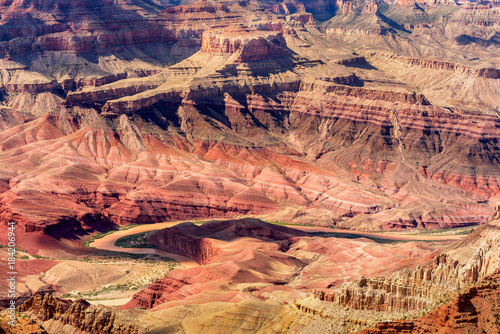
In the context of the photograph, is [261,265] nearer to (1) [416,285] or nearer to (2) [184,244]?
(2) [184,244]

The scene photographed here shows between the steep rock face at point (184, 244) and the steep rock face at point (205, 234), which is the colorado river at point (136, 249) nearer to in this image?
the steep rock face at point (184, 244)

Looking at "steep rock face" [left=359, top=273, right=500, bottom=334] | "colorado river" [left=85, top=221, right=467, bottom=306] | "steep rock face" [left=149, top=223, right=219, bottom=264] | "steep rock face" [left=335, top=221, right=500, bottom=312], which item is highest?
"steep rock face" [left=359, top=273, right=500, bottom=334]

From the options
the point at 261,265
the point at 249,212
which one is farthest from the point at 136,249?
the point at 249,212

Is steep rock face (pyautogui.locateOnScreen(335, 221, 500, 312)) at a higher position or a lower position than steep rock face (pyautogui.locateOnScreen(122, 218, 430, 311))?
higher

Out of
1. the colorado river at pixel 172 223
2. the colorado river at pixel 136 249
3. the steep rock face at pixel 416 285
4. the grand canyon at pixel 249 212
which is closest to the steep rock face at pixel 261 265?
the grand canyon at pixel 249 212

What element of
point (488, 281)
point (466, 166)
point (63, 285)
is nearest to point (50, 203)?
point (63, 285)

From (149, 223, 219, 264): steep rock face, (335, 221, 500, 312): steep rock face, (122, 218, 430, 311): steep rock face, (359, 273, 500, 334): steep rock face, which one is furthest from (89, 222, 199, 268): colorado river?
(359, 273, 500, 334): steep rock face

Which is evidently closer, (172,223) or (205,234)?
(205,234)

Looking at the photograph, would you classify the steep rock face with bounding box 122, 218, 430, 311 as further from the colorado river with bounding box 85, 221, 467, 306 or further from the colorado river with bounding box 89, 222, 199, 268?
the colorado river with bounding box 85, 221, 467, 306
